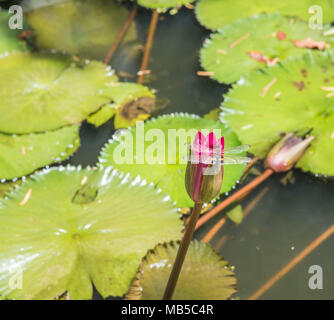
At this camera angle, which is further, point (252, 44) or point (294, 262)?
point (252, 44)

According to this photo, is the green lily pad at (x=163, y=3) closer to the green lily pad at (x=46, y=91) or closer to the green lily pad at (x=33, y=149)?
the green lily pad at (x=46, y=91)

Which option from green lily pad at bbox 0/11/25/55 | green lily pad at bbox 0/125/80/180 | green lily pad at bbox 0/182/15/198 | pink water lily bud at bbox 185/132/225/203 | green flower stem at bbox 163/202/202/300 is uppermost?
green lily pad at bbox 0/11/25/55

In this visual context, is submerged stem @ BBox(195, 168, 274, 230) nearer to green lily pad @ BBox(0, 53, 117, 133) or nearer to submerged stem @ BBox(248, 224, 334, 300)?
submerged stem @ BBox(248, 224, 334, 300)

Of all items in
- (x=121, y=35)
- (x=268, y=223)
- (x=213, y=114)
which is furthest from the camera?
(x=121, y=35)

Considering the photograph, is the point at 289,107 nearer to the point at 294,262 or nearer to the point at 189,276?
the point at 294,262

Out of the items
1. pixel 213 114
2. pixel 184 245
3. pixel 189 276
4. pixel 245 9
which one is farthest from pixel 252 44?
pixel 184 245

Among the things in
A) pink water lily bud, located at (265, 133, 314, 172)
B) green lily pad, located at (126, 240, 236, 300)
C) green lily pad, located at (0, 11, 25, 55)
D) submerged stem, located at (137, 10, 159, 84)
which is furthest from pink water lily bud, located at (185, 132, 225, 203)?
green lily pad, located at (0, 11, 25, 55)

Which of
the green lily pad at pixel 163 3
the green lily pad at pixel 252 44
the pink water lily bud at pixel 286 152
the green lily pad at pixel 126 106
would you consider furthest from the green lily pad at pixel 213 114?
the green lily pad at pixel 163 3
